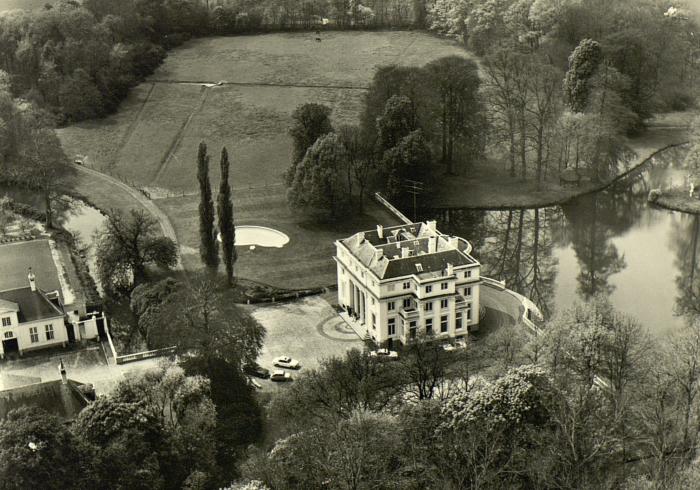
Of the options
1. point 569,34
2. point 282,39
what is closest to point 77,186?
point 282,39

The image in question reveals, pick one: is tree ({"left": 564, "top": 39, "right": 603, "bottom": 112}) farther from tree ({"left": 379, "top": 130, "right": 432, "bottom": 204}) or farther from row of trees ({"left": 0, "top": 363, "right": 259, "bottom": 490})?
row of trees ({"left": 0, "top": 363, "right": 259, "bottom": 490})

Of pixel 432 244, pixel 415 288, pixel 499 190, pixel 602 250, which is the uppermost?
pixel 432 244

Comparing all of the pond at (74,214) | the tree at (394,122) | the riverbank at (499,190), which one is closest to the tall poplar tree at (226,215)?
the pond at (74,214)

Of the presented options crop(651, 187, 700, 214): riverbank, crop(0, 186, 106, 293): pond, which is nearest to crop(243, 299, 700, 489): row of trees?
crop(651, 187, 700, 214): riverbank

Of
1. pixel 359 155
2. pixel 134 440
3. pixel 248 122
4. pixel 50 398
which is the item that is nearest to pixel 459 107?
pixel 359 155

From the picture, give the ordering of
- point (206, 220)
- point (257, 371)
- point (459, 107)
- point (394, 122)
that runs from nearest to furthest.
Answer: point (257, 371), point (206, 220), point (394, 122), point (459, 107)

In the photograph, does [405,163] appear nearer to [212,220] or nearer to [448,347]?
[212,220]

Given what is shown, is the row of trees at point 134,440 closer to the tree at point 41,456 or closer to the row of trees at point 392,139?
the tree at point 41,456

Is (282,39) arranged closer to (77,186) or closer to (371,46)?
(371,46)

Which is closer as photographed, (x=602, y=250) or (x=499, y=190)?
(x=602, y=250)
